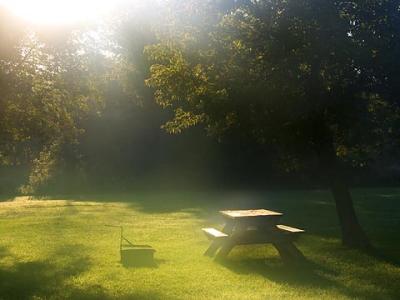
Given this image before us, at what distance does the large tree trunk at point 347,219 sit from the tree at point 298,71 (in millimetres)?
24

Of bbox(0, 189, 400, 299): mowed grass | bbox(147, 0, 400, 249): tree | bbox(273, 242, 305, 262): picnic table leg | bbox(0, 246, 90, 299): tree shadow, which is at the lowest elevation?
bbox(0, 246, 90, 299): tree shadow

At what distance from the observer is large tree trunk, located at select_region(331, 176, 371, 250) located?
13.5 metres

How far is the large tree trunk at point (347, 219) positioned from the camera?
1353 centimetres

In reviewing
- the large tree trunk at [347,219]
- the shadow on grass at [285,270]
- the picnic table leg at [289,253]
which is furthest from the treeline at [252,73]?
the shadow on grass at [285,270]

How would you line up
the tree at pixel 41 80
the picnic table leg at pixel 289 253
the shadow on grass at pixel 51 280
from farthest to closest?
the tree at pixel 41 80, the picnic table leg at pixel 289 253, the shadow on grass at pixel 51 280

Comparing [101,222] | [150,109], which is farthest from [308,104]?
[150,109]

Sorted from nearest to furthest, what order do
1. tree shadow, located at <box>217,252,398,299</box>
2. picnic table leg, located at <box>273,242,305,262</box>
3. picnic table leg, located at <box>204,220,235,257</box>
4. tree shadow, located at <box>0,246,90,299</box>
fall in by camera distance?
tree shadow, located at <box>217,252,398,299</box>
tree shadow, located at <box>0,246,90,299</box>
picnic table leg, located at <box>273,242,305,262</box>
picnic table leg, located at <box>204,220,235,257</box>

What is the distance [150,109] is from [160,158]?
392 cm

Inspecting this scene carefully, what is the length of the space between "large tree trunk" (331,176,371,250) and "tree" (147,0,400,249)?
0.08ft

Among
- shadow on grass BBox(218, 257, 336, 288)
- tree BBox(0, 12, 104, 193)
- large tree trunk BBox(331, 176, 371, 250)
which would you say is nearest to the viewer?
shadow on grass BBox(218, 257, 336, 288)

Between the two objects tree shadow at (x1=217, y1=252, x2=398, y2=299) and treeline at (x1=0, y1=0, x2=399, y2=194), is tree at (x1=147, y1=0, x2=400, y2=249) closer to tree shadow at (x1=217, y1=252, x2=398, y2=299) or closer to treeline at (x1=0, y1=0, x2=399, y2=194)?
treeline at (x1=0, y1=0, x2=399, y2=194)

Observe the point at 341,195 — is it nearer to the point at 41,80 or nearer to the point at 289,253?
the point at 289,253

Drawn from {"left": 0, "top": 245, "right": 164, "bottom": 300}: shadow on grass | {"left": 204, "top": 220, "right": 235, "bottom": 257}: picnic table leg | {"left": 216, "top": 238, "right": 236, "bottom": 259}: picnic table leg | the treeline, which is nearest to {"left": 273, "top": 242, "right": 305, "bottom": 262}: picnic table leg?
{"left": 216, "top": 238, "right": 236, "bottom": 259}: picnic table leg

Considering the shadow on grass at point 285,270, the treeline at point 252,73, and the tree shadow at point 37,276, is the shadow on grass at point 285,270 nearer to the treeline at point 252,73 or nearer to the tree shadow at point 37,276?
the tree shadow at point 37,276
